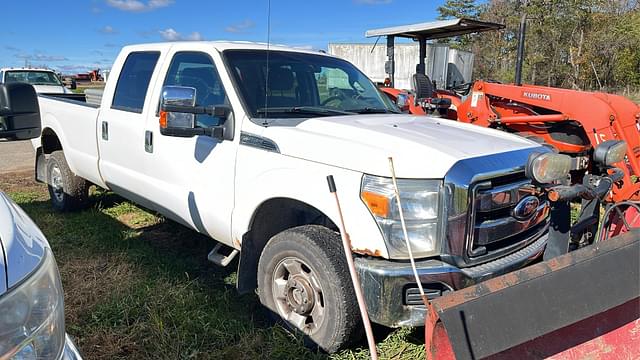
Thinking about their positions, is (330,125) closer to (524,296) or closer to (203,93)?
(203,93)

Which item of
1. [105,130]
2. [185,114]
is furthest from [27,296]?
[105,130]

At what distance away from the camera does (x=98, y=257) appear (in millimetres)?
4742

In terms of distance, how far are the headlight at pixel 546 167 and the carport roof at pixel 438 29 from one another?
5152 mm

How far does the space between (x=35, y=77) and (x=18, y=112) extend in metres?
15.3

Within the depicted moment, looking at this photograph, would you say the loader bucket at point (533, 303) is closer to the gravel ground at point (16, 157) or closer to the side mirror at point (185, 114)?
the side mirror at point (185, 114)

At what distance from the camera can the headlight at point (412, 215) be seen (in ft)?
8.89

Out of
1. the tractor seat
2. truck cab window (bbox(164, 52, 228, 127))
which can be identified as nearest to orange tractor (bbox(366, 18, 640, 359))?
truck cab window (bbox(164, 52, 228, 127))

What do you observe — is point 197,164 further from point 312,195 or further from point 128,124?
point 312,195

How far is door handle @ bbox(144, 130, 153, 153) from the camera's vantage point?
14.2ft

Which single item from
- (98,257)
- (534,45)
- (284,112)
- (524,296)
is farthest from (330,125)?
(534,45)

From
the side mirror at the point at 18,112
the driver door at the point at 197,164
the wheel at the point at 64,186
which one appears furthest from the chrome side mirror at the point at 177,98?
the wheel at the point at 64,186

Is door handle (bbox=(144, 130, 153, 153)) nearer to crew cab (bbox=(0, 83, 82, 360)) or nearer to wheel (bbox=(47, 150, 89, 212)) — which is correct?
wheel (bbox=(47, 150, 89, 212))

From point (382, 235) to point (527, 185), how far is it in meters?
0.98

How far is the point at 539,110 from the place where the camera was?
712cm
